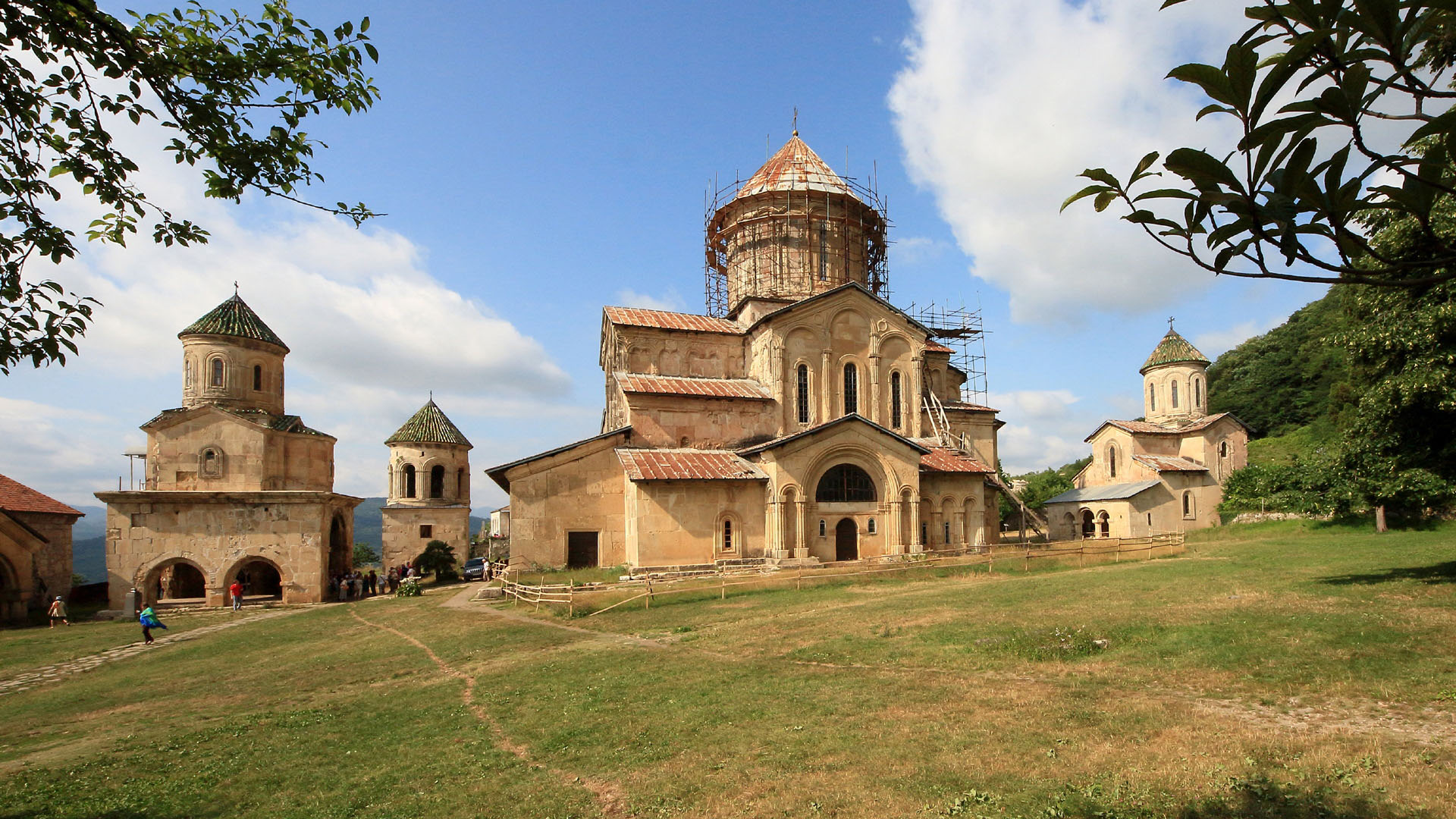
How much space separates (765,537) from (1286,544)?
59.1ft

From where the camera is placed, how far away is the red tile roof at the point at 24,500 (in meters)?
31.4

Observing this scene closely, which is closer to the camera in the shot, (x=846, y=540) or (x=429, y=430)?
(x=846, y=540)

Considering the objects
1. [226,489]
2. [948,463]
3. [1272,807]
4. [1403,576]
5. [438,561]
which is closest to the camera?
[1272,807]

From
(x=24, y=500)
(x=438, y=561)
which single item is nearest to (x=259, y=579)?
(x=438, y=561)

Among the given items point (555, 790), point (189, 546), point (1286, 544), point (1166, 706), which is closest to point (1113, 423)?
point (1286, 544)

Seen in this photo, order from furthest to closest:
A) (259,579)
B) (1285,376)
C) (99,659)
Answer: (1285,376)
(259,579)
(99,659)

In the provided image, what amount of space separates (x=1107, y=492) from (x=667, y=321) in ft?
81.0

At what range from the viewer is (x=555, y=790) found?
728cm

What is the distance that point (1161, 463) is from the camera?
37.4 meters

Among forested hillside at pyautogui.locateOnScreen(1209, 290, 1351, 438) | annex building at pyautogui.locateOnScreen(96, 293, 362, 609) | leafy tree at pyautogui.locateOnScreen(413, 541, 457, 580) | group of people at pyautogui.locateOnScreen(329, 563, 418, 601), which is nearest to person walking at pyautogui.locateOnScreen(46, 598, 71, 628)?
annex building at pyautogui.locateOnScreen(96, 293, 362, 609)

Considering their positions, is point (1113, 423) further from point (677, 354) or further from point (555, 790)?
point (555, 790)

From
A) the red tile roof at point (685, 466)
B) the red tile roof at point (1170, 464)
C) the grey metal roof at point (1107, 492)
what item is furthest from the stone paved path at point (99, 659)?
the red tile roof at point (1170, 464)

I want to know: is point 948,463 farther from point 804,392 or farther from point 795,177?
point 795,177

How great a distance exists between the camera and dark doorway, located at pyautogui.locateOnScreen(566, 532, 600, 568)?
1040 inches
